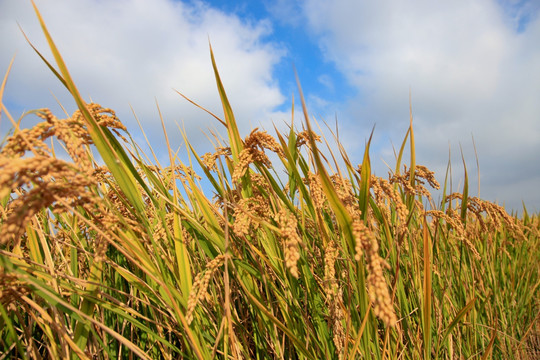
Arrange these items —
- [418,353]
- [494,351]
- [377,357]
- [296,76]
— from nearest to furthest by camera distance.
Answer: [296,76] < [377,357] < [418,353] < [494,351]

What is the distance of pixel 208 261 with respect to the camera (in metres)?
1.84

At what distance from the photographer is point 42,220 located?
2.12 m

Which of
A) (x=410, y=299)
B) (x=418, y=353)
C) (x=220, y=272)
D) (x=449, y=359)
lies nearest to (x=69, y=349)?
(x=220, y=272)

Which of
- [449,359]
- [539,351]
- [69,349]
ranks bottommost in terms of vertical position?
[69,349]

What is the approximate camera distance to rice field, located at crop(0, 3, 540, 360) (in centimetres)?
94

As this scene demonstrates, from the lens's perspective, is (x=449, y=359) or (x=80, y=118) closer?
(x=80, y=118)

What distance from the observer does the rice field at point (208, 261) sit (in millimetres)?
936

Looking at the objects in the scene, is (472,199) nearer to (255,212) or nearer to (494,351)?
(494,351)

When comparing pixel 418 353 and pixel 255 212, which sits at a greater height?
pixel 255 212

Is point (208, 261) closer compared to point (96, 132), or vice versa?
point (96, 132)

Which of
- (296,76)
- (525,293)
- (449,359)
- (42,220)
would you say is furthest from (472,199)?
(42,220)

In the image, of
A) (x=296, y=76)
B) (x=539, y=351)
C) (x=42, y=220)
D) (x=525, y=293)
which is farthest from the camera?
(x=525, y=293)

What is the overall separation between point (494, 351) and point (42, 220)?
12.3 feet

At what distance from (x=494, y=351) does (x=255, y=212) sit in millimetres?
2706
